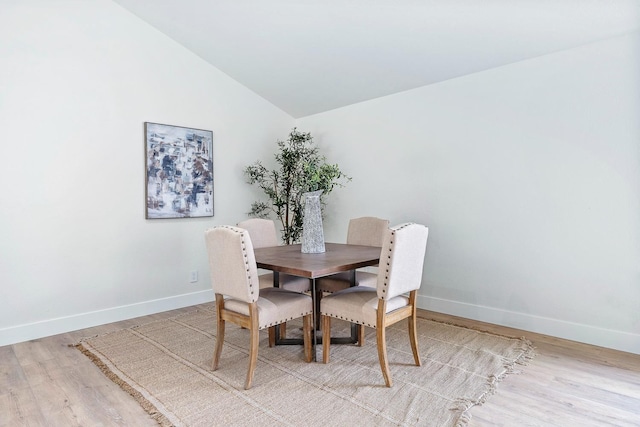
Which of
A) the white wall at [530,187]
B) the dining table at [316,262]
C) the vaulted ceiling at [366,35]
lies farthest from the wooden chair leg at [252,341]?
the vaulted ceiling at [366,35]

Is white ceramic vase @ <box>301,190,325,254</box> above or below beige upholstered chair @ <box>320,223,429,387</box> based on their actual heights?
above

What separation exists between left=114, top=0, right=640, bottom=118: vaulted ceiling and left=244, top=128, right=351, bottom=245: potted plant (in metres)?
0.65

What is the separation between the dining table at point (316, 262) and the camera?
7.20 ft

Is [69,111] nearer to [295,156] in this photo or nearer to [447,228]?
[295,156]

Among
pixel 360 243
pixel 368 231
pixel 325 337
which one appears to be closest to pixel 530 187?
pixel 368 231

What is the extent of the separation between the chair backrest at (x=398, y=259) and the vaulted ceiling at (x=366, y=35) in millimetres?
1700

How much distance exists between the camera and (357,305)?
229 centimetres

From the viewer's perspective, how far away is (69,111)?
3.26 m

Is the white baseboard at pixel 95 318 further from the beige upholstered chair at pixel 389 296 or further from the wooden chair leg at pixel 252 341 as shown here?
the beige upholstered chair at pixel 389 296

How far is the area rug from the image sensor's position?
1.89m

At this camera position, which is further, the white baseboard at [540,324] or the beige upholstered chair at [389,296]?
the white baseboard at [540,324]

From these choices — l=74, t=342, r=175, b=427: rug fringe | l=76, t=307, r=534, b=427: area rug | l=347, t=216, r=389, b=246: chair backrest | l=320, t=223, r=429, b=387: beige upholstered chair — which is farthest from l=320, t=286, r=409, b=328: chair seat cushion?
l=74, t=342, r=175, b=427: rug fringe

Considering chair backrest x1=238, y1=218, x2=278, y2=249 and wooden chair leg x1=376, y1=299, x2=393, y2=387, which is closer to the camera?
wooden chair leg x1=376, y1=299, x2=393, y2=387

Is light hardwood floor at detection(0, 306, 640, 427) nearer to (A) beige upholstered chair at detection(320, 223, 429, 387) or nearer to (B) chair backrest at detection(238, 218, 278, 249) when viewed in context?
(A) beige upholstered chair at detection(320, 223, 429, 387)
